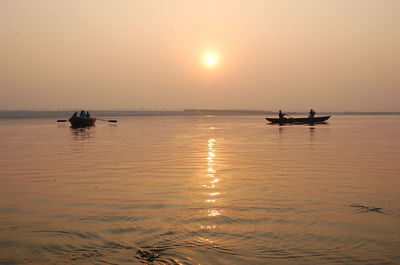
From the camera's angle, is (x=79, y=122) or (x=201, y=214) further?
(x=79, y=122)

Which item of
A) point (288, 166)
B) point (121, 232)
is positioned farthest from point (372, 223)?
point (288, 166)

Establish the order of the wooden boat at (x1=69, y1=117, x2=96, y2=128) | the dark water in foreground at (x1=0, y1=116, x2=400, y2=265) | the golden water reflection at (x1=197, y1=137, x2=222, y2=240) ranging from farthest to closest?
the wooden boat at (x1=69, y1=117, x2=96, y2=128), the golden water reflection at (x1=197, y1=137, x2=222, y2=240), the dark water in foreground at (x1=0, y1=116, x2=400, y2=265)

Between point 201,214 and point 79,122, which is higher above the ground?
point 79,122

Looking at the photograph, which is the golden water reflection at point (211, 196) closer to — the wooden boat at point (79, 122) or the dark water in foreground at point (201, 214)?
the dark water in foreground at point (201, 214)

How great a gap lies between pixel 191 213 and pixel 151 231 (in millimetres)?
1506

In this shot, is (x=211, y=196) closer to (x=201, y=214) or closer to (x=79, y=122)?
(x=201, y=214)

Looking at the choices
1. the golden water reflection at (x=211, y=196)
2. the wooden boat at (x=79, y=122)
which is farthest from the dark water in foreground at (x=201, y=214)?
the wooden boat at (x=79, y=122)

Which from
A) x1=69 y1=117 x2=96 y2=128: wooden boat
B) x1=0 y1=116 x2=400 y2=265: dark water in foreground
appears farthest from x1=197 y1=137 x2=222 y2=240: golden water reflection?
x1=69 y1=117 x2=96 y2=128: wooden boat

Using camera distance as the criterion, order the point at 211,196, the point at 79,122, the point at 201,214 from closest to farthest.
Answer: the point at 201,214 → the point at 211,196 → the point at 79,122

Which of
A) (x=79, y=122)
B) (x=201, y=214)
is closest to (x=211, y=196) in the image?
(x=201, y=214)

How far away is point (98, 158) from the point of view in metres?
21.2

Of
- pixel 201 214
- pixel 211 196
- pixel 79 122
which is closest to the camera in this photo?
pixel 201 214

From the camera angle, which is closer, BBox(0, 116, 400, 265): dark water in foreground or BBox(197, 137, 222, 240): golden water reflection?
BBox(0, 116, 400, 265): dark water in foreground

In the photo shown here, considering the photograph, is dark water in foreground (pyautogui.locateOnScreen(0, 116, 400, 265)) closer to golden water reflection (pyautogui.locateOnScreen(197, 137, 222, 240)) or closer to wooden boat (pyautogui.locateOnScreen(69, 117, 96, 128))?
golden water reflection (pyautogui.locateOnScreen(197, 137, 222, 240))
